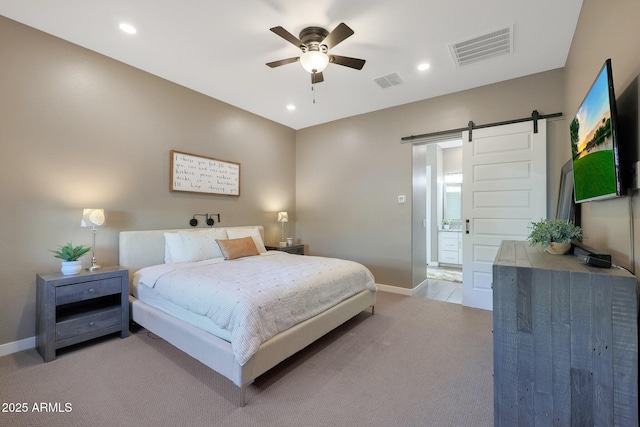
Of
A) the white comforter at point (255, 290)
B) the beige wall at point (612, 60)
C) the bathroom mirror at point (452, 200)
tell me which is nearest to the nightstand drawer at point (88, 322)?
the white comforter at point (255, 290)

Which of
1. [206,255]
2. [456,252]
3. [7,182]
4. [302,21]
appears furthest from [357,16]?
[456,252]

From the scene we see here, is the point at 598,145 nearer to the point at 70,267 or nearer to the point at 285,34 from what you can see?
the point at 285,34

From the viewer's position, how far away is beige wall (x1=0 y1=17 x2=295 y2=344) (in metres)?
2.46

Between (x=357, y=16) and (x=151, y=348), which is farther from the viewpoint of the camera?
(x=151, y=348)

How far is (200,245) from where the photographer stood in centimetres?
341

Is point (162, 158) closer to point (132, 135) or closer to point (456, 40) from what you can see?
point (132, 135)

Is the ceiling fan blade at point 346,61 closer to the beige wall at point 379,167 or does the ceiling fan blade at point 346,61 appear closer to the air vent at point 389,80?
the air vent at point 389,80

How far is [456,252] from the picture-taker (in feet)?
20.5

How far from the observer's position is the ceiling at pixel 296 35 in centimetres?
228

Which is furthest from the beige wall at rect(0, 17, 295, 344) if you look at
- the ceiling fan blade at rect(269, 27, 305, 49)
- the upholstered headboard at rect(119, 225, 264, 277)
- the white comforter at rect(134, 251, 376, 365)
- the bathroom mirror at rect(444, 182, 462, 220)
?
the bathroom mirror at rect(444, 182, 462, 220)

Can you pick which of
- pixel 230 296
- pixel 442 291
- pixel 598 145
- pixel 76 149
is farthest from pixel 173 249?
pixel 442 291

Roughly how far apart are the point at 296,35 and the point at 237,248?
8.14 feet

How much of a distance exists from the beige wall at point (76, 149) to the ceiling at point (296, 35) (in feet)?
0.77

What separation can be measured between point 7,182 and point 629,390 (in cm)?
431
